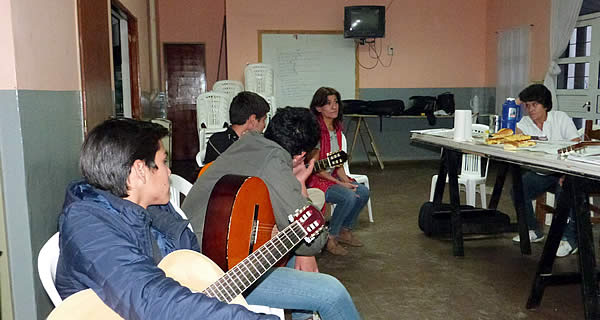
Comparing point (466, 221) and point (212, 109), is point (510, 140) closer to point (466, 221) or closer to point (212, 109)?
point (466, 221)

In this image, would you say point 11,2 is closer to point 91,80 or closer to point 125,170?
point 125,170

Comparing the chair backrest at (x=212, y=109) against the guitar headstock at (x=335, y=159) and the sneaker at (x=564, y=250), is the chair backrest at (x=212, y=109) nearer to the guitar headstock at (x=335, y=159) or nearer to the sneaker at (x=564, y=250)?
the guitar headstock at (x=335, y=159)

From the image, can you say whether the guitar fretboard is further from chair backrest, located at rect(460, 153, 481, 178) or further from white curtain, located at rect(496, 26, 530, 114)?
white curtain, located at rect(496, 26, 530, 114)

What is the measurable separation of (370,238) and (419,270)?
31.6 inches

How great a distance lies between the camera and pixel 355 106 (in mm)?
8016

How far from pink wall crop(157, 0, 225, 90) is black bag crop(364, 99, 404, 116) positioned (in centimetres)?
302

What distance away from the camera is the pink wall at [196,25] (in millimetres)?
9156

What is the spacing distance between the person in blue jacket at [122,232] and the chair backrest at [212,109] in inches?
211

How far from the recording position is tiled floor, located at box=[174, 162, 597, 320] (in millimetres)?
2777

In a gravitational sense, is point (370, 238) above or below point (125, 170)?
below

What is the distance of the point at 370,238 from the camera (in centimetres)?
417

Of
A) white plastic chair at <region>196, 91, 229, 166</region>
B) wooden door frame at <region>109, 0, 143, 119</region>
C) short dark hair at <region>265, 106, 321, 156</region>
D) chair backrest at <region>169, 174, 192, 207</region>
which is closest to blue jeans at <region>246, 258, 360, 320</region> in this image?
short dark hair at <region>265, 106, 321, 156</region>

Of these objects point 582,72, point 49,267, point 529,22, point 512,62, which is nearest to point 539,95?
point 49,267

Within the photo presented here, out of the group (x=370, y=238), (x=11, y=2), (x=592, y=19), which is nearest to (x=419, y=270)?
(x=370, y=238)
